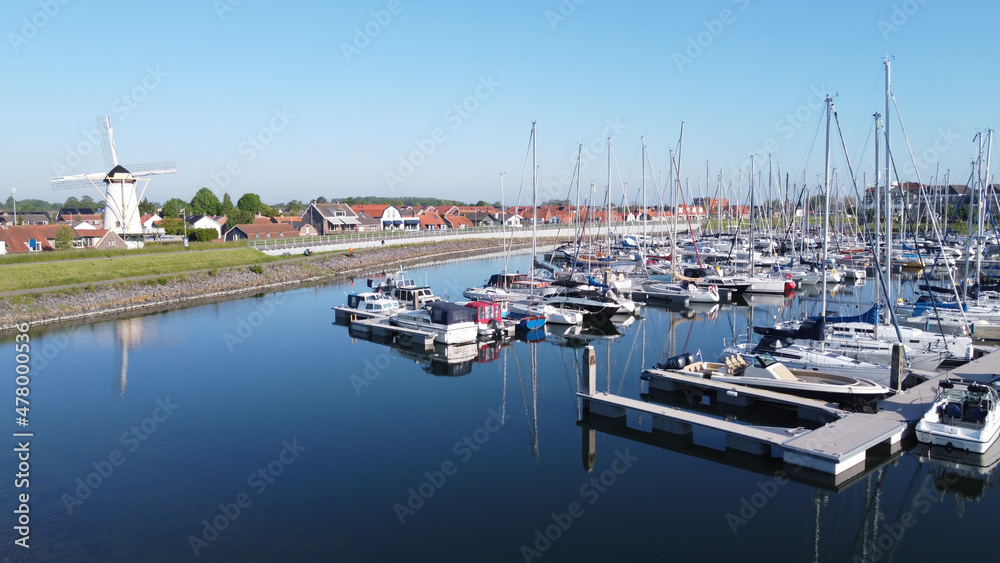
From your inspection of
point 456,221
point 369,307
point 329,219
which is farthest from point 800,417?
point 456,221

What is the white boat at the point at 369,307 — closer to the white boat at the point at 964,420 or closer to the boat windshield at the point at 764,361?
the boat windshield at the point at 764,361

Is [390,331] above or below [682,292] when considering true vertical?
below

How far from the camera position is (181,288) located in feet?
154

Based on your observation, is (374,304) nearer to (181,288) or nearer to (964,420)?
(181,288)

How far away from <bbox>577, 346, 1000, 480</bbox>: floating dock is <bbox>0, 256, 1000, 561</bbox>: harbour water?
472 mm

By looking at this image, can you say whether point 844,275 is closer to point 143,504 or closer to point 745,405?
point 745,405

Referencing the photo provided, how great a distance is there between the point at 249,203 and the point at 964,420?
11751 cm

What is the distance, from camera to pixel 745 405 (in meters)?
21.5

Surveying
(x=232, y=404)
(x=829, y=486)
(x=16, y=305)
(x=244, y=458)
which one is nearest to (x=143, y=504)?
(x=244, y=458)

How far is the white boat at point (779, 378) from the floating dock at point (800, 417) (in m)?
0.39

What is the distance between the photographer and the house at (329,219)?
93500mm

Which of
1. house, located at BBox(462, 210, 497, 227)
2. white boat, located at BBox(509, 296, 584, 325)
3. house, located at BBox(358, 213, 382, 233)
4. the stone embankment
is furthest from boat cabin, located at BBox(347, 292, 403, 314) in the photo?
house, located at BBox(462, 210, 497, 227)

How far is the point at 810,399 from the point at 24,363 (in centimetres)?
2923

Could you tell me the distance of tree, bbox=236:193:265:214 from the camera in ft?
391
